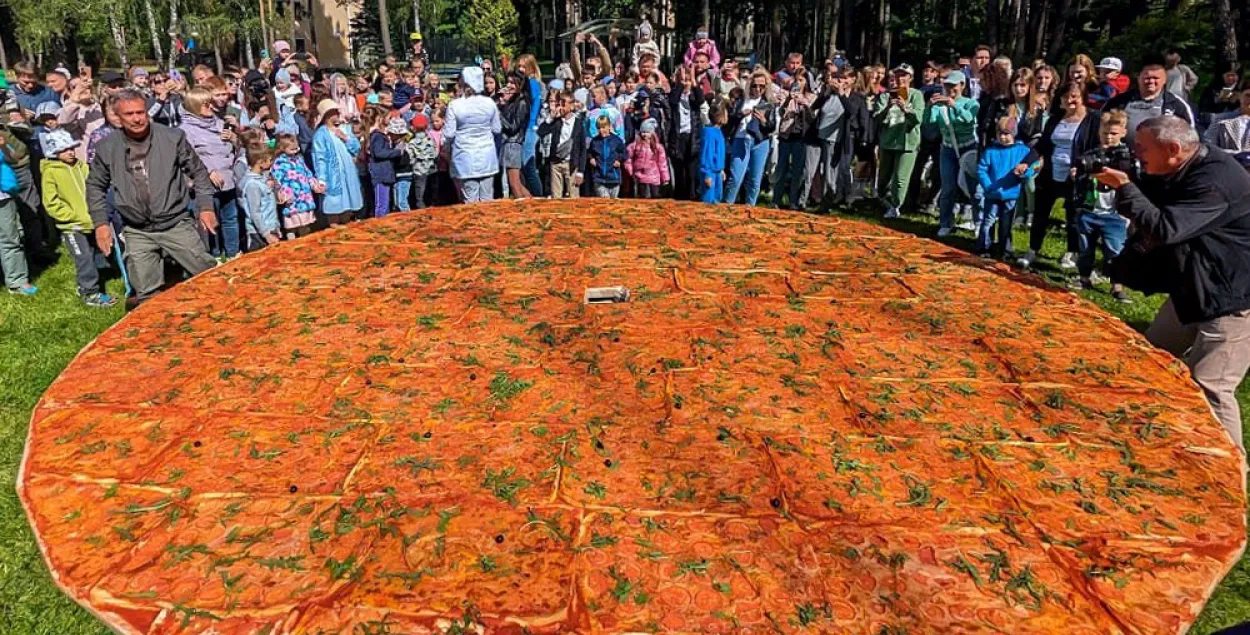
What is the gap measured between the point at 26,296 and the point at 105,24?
124 ft

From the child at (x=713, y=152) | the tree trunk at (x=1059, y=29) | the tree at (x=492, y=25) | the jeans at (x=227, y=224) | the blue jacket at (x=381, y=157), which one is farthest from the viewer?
the tree at (x=492, y=25)

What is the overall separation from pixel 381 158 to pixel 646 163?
3.08 m

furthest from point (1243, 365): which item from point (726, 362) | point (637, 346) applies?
point (637, 346)

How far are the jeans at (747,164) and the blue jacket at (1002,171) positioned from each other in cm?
275

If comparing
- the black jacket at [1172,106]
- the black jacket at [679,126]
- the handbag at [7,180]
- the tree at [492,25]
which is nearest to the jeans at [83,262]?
the handbag at [7,180]

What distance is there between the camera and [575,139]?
9273mm

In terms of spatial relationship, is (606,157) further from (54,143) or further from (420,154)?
(54,143)

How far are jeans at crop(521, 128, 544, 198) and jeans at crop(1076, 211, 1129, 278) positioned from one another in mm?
6237

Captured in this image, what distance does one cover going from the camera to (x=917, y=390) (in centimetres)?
329

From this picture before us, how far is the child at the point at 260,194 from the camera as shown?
7258 millimetres

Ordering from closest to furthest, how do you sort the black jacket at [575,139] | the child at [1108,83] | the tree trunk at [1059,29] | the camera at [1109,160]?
the camera at [1109,160] < the child at [1108,83] < the black jacket at [575,139] < the tree trunk at [1059,29]

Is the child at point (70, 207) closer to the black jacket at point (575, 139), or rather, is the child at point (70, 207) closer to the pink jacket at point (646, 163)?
the black jacket at point (575, 139)

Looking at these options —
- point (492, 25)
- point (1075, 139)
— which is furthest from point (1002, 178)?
point (492, 25)

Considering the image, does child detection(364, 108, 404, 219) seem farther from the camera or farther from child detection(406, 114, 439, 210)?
the camera
